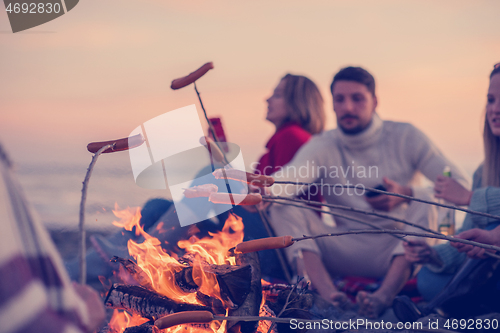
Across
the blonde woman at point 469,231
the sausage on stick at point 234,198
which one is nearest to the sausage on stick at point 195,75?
the sausage on stick at point 234,198

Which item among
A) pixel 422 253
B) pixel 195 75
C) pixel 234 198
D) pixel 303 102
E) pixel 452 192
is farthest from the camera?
pixel 303 102

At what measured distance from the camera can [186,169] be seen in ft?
3.82

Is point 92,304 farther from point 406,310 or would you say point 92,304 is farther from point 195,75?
point 406,310

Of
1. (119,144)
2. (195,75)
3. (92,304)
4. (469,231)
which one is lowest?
(469,231)

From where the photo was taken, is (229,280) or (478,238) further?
(478,238)

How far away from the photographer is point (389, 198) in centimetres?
184

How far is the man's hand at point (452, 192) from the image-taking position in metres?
1.55

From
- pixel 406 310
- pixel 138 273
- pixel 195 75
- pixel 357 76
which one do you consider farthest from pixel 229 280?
pixel 357 76

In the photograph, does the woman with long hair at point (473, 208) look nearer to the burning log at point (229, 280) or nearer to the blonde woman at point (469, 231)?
the blonde woman at point (469, 231)

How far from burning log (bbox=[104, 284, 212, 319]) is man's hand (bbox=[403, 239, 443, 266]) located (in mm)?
826

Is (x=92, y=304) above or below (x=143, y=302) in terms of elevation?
above

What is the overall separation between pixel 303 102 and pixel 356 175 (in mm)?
592

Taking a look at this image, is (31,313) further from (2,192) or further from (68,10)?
(68,10)

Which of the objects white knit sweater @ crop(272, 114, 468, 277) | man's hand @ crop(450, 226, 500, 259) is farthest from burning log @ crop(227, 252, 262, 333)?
white knit sweater @ crop(272, 114, 468, 277)
